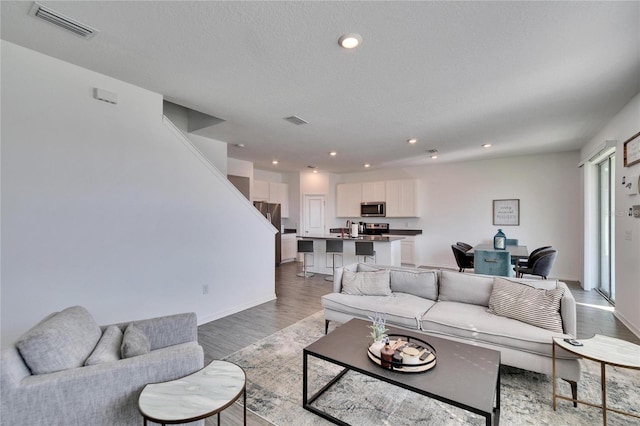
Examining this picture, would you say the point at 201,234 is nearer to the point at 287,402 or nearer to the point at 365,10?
the point at 287,402

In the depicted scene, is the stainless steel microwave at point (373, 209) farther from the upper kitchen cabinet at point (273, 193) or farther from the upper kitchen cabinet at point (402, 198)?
the upper kitchen cabinet at point (273, 193)

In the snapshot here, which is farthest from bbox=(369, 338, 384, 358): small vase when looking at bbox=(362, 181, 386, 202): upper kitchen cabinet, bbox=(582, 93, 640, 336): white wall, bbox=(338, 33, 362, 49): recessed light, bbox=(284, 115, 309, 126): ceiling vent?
bbox=(362, 181, 386, 202): upper kitchen cabinet

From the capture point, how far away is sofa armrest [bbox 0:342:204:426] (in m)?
1.31

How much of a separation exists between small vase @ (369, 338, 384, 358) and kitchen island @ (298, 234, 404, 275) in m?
3.94

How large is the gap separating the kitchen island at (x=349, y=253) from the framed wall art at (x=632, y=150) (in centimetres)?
353

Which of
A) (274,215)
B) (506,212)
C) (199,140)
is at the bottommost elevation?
(274,215)

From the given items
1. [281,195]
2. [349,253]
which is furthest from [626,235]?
[281,195]

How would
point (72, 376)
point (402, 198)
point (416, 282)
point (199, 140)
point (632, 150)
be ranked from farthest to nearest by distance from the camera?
point (402, 198), point (199, 140), point (416, 282), point (632, 150), point (72, 376)

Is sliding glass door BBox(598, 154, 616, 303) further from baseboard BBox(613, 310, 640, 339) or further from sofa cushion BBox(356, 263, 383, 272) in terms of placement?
sofa cushion BBox(356, 263, 383, 272)

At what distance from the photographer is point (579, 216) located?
234 inches

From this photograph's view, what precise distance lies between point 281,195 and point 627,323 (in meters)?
7.42

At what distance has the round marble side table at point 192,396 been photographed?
4.28 feet

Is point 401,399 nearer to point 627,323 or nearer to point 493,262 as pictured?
point 493,262

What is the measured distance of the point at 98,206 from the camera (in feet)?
9.41
